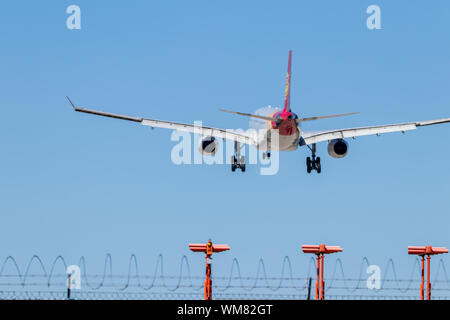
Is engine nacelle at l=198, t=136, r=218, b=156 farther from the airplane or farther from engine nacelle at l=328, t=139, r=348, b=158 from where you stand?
engine nacelle at l=328, t=139, r=348, b=158

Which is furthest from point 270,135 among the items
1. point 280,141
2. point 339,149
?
point 339,149

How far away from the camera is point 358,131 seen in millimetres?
89875

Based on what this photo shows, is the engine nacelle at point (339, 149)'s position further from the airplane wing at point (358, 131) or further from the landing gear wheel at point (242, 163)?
the landing gear wheel at point (242, 163)

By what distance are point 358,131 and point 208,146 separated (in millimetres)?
13988

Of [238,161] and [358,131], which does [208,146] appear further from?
[358,131]

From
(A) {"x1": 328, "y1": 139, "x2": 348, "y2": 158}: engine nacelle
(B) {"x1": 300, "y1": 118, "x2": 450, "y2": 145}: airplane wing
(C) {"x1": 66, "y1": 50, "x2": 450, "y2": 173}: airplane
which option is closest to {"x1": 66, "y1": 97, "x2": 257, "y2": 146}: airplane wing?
(C) {"x1": 66, "y1": 50, "x2": 450, "y2": 173}: airplane

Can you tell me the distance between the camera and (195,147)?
89375 millimetres
